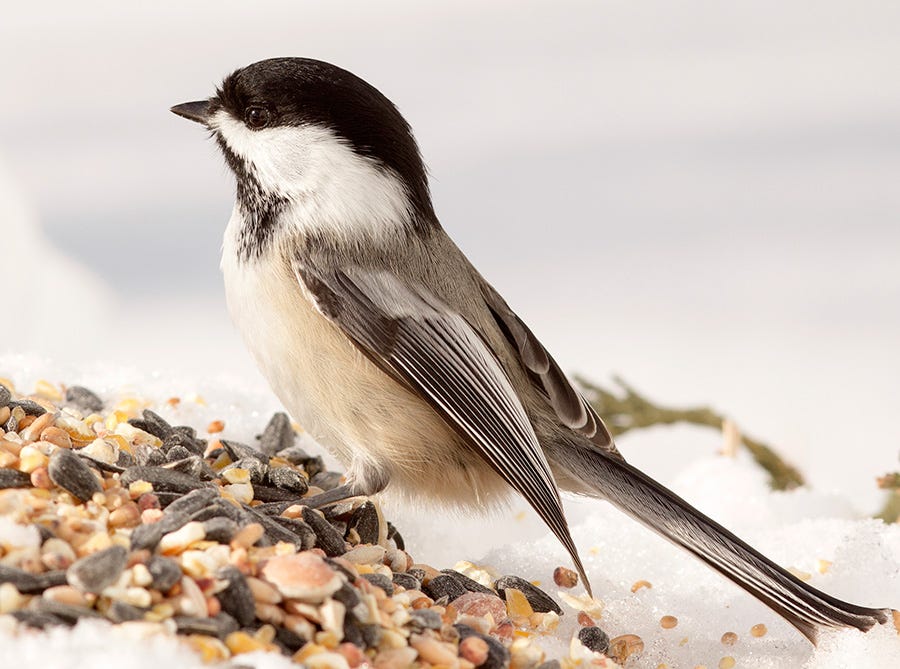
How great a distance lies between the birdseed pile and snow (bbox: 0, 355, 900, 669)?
0.05 meters

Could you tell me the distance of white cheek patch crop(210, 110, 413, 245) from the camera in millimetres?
1343

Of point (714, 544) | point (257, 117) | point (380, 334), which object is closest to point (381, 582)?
point (380, 334)

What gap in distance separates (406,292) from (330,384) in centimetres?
15

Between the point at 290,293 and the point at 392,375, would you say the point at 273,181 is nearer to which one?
the point at 290,293

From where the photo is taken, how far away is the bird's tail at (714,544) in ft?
4.15

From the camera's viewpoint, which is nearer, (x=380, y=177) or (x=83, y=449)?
(x=83, y=449)

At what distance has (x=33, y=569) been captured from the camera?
0.94 m

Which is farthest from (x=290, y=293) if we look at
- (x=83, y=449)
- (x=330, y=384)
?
(x=83, y=449)

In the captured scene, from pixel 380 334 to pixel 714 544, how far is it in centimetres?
49

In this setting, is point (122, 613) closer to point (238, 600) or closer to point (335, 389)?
point (238, 600)

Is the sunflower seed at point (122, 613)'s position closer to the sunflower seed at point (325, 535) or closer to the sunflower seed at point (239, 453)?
the sunflower seed at point (325, 535)

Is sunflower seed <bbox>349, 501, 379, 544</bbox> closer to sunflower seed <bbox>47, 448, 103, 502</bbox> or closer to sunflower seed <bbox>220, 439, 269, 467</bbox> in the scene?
sunflower seed <bbox>220, 439, 269, 467</bbox>

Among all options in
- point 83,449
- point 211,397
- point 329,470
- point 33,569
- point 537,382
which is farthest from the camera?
point 211,397

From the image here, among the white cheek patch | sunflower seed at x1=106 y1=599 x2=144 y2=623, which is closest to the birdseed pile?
sunflower seed at x1=106 y1=599 x2=144 y2=623
